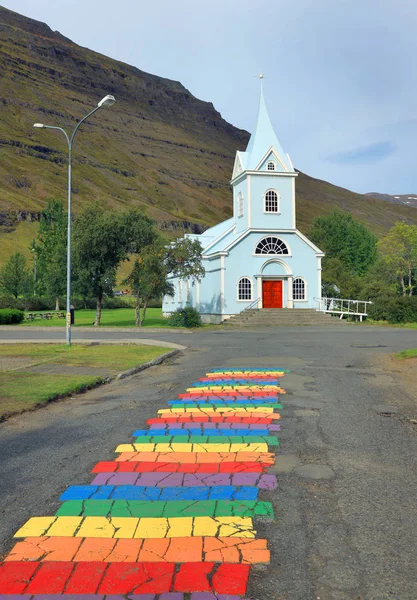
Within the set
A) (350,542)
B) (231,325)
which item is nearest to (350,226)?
(231,325)

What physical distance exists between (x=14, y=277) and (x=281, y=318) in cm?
3703

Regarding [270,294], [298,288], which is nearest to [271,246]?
[270,294]

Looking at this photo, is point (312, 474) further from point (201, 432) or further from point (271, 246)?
point (271, 246)

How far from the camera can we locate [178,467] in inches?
219

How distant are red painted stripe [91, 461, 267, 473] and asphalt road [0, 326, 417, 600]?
196 mm

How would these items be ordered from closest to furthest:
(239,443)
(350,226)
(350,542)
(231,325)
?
(350,542)
(239,443)
(231,325)
(350,226)

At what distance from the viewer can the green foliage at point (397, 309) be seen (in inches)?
1462

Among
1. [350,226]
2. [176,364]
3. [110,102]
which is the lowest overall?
[176,364]

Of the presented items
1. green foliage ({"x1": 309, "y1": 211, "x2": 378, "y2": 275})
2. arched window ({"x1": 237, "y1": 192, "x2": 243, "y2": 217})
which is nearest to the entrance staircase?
arched window ({"x1": 237, "y1": 192, "x2": 243, "y2": 217})

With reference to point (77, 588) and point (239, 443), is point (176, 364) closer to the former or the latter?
point (239, 443)

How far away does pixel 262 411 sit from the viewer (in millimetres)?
8336

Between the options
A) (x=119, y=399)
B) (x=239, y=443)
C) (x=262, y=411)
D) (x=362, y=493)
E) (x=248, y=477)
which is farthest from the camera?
(x=119, y=399)

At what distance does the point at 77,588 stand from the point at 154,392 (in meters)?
7.22

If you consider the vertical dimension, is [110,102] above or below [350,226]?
below
